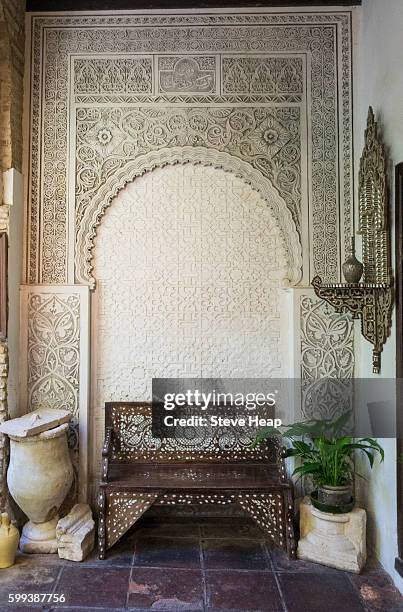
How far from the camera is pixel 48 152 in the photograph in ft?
10.1

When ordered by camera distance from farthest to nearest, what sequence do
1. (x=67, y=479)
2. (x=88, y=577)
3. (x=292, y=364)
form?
(x=292, y=364)
(x=67, y=479)
(x=88, y=577)

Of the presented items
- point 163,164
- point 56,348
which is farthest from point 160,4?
point 56,348

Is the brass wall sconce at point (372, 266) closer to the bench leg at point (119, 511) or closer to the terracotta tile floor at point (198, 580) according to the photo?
the terracotta tile floor at point (198, 580)

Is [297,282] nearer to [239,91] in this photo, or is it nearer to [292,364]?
[292,364]

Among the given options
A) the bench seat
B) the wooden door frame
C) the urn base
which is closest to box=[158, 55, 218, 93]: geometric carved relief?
the wooden door frame

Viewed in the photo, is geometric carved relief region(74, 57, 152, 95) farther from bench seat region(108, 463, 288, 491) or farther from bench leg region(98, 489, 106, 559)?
bench leg region(98, 489, 106, 559)

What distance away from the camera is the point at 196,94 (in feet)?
10.2

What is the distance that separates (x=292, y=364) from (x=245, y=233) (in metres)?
0.96

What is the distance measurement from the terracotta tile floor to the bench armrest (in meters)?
0.48

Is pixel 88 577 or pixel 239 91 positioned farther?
pixel 239 91

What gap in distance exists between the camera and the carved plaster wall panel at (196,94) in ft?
10.1

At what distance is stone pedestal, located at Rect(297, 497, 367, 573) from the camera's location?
250 cm

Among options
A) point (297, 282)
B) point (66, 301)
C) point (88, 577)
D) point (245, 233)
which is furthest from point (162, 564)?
point (245, 233)

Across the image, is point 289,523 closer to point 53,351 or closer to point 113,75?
point 53,351
